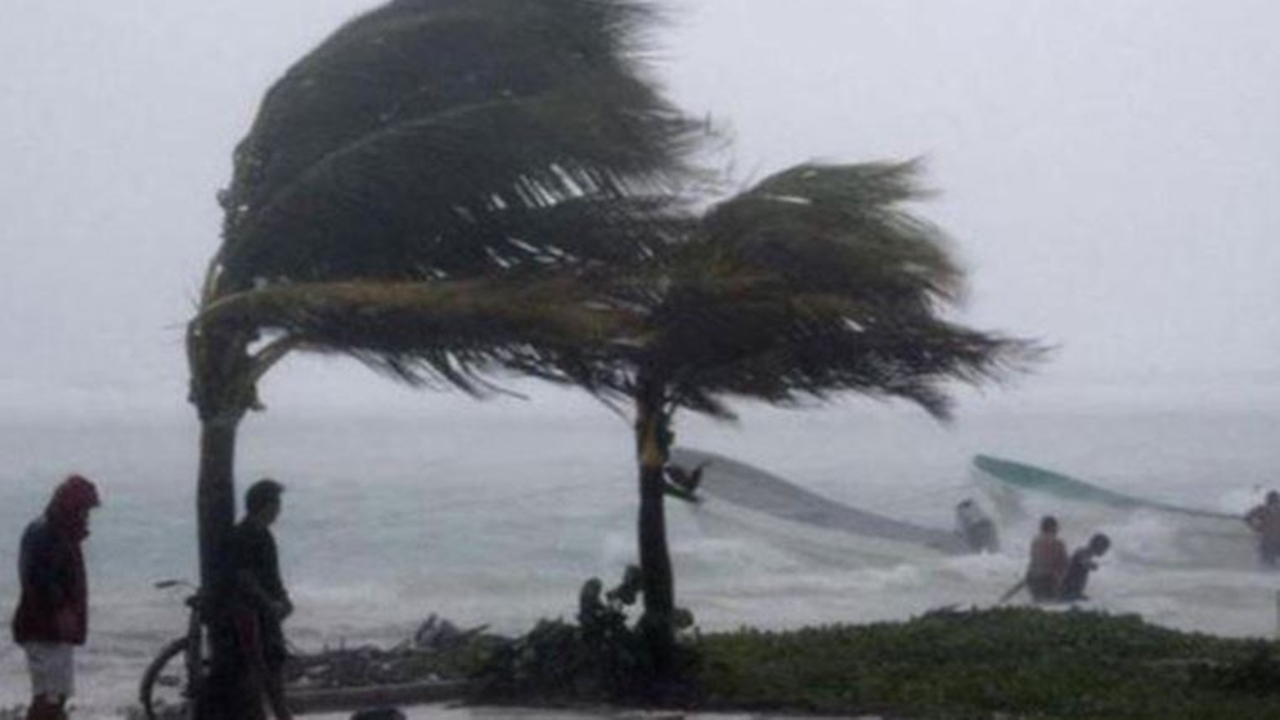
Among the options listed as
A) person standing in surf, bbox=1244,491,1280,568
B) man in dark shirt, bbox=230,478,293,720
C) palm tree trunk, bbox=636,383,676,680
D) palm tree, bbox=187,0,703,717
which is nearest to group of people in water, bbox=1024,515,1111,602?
person standing in surf, bbox=1244,491,1280,568

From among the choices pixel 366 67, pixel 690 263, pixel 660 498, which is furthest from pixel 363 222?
pixel 660 498

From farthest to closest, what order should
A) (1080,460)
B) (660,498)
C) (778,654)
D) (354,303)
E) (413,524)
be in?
(1080,460) < (413,524) < (778,654) < (660,498) < (354,303)

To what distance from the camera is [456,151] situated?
584 inches

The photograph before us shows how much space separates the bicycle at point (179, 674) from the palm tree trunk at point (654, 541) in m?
2.78

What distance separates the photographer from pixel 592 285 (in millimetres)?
14703

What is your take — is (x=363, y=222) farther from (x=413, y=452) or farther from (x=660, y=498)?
(x=413, y=452)

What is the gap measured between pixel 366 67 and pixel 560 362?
79.3 inches

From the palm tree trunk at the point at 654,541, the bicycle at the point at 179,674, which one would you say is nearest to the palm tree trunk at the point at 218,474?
the bicycle at the point at 179,674

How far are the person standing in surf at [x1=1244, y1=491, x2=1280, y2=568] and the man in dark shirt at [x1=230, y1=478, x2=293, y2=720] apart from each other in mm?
24592

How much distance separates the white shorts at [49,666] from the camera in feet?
44.5

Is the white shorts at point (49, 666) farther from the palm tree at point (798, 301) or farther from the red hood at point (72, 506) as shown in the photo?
the palm tree at point (798, 301)

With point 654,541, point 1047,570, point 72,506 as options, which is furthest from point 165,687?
point 1047,570

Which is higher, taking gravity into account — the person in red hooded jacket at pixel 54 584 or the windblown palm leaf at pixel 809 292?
the windblown palm leaf at pixel 809 292

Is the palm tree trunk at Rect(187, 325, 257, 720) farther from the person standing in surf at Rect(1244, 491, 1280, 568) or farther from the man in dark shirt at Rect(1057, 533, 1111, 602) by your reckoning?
the person standing in surf at Rect(1244, 491, 1280, 568)
